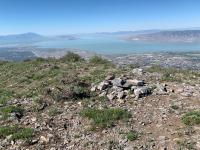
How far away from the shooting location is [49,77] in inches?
802

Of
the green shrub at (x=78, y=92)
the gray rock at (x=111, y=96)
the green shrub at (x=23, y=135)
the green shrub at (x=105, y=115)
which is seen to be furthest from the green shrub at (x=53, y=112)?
the gray rock at (x=111, y=96)

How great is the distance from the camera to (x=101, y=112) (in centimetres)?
1314

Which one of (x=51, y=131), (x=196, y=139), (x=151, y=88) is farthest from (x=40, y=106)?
(x=196, y=139)

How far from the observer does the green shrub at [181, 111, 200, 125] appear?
11.6 meters

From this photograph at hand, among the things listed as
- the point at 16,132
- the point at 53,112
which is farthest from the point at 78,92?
the point at 16,132

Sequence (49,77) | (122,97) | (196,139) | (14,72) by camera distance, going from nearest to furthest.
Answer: (196,139) < (122,97) < (49,77) < (14,72)

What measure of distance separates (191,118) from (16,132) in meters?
6.39

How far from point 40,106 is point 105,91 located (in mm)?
3329

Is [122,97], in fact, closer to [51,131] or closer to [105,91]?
[105,91]

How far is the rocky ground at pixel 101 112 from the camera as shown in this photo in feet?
35.0

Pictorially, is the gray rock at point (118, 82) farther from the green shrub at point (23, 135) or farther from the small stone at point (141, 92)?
the green shrub at point (23, 135)

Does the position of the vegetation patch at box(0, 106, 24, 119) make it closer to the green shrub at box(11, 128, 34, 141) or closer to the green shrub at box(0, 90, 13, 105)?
the green shrub at box(0, 90, 13, 105)

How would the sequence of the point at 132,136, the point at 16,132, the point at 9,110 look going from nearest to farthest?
the point at 132,136, the point at 16,132, the point at 9,110

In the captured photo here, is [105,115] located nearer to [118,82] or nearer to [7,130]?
[7,130]
